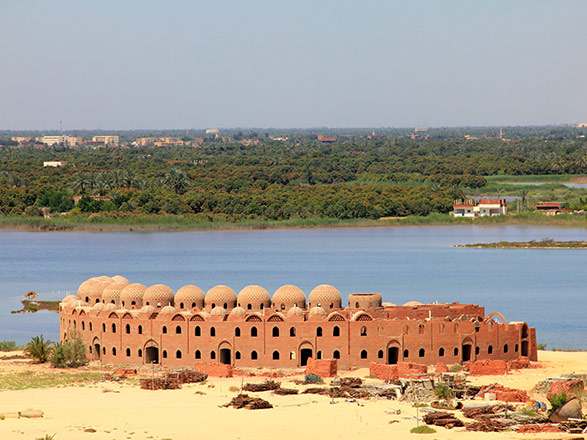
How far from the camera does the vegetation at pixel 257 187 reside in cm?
10800

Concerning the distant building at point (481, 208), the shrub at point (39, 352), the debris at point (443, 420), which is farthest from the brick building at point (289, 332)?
the distant building at point (481, 208)

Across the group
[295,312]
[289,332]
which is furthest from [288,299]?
[289,332]

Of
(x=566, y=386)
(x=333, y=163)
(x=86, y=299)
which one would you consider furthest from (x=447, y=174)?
(x=566, y=386)

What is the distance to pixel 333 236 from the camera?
104m

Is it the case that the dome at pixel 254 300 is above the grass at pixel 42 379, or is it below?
above

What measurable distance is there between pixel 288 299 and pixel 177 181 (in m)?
74.6

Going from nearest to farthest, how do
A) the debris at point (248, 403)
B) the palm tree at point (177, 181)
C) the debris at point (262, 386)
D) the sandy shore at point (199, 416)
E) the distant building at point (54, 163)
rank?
1. the sandy shore at point (199, 416)
2. the debris at point (248, 403)
3. the debris at point (262, 386)
4. the palm tree at point (177, 181)
5. the distant building at point (54, 163)

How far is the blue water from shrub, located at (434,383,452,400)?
1679cm

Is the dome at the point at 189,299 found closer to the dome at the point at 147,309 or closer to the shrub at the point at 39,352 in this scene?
the dome at the point at 147,309

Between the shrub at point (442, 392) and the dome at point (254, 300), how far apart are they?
9.44 m

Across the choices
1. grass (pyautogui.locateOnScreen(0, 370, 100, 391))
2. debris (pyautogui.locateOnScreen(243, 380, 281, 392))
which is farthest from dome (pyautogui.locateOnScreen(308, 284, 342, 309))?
grass (pyautogui.locateOnScreen(0, 370, 100, 391))

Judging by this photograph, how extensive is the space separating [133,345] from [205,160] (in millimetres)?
113440

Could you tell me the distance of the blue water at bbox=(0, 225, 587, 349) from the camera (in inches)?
2424

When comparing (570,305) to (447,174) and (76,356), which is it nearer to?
(76,356)
